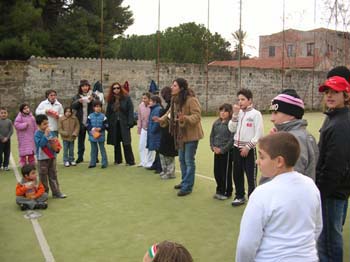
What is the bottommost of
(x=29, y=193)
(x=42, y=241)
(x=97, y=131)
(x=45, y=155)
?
(x=42, y=241)

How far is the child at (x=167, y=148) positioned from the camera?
7.76m

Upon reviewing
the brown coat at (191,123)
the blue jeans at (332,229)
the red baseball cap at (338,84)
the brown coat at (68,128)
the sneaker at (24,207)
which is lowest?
the sneaker at (24,207)

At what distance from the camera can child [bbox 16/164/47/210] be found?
6.20 m

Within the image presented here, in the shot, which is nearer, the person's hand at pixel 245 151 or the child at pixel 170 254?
the child at pixel 170 254

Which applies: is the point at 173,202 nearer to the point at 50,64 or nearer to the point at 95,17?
the point at 50,64

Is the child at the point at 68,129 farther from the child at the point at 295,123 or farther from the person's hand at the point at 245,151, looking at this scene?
the child at the point at 295,123

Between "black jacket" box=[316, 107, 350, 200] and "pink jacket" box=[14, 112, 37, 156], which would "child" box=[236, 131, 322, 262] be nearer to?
"black jacket" box=[316, 107, 350, 200]

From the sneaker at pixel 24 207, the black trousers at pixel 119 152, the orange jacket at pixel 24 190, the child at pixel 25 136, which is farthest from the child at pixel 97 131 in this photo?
the sneaker at pixel 24 207

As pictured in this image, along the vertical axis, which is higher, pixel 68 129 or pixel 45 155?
pixel 68 129

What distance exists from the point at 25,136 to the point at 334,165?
633 cm

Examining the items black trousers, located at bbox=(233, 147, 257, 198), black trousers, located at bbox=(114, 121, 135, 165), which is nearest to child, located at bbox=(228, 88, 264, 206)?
black trousers, located at bbox=(233, 147, 257, 198)

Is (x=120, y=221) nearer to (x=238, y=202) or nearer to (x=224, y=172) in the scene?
(x=238, y=202)

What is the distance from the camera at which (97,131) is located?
9.13 meters

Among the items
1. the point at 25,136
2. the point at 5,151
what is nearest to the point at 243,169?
the point at 25,136
